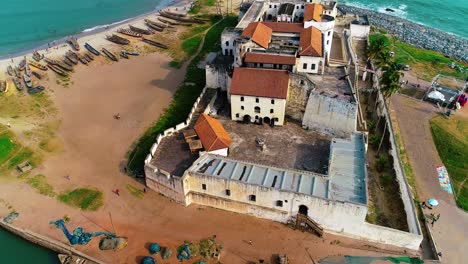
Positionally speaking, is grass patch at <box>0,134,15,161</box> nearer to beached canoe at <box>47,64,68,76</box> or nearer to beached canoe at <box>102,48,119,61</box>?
beached canoe at <box>47,64,68,76</box>

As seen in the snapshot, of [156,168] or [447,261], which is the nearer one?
[447,261]

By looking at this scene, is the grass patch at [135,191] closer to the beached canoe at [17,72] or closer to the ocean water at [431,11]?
the beached canoe at [17,72]

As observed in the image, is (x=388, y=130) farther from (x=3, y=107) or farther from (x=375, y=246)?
(x=3, y=107)

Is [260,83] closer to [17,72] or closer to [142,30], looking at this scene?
[142,30]

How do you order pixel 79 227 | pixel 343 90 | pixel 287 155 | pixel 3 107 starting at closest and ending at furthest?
pixel 79 227 < pixel 287 155 < pixel 343 90 < pixel 3 107

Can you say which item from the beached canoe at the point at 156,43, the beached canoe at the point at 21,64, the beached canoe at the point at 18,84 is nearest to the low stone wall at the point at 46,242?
the beached canoe at the point at 18,84

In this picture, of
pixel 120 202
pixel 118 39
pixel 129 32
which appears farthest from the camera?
pixel 129 32

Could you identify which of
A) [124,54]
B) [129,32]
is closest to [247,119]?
[124,54]

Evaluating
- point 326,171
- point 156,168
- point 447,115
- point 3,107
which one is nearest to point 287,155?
point 326,171
